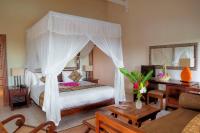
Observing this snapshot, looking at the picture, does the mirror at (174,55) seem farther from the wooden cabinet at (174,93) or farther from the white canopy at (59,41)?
the white canopy at (59,41)

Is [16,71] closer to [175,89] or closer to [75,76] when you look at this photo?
[75,76]

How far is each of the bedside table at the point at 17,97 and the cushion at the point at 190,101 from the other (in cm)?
418

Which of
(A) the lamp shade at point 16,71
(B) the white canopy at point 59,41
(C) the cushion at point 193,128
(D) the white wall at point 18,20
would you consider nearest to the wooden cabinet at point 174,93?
(B) the white canopy at point 59,41

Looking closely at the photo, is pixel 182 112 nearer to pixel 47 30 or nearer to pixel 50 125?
pixel 50 125

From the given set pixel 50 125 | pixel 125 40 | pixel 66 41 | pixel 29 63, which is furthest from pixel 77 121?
pixel 125 40

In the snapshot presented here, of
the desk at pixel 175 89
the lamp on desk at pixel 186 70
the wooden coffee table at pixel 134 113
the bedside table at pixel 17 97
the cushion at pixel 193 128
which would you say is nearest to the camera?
the cushion at pixel 193 128

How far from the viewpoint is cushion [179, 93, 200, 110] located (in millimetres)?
2455

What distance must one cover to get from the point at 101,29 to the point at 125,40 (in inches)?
97.5

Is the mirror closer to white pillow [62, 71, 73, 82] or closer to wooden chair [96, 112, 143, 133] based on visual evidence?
white pillow [62, 71, 73, 82]

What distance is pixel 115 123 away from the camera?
1498 mm

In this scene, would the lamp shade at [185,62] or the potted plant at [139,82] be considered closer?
the potted plant at [139,82]

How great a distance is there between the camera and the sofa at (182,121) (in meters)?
1.73

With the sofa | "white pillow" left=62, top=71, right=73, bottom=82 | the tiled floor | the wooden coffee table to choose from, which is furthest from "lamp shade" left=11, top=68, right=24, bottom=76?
the sofa

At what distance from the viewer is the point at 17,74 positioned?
182 inches
